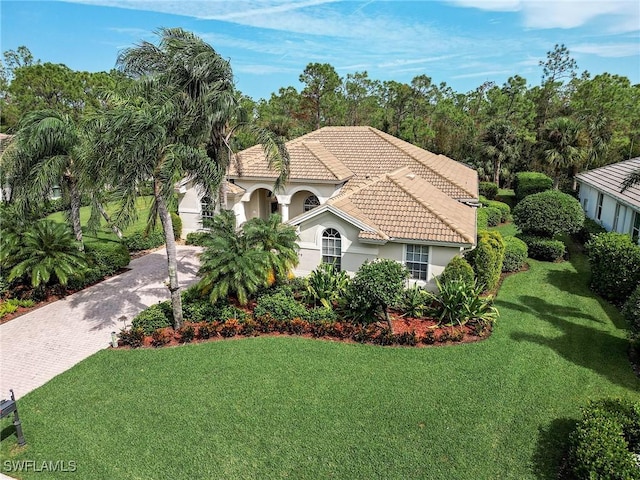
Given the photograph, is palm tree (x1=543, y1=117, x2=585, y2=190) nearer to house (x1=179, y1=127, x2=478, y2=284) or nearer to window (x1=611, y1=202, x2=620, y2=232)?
house (x1=179, y1=127, x2=478, y2=284)

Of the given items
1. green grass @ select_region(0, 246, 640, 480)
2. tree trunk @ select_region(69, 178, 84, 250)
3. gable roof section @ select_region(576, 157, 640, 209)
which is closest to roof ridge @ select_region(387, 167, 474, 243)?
green grass @ select_region(0, 246, 640, 480)

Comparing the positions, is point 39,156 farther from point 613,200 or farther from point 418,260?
A: point 613,200

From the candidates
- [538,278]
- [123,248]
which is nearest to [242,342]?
[123,248]

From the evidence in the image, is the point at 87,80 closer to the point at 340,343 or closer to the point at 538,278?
the point at 340,343

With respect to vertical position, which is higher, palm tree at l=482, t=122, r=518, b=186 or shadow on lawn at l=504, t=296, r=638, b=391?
palm tree at l=482, t=122, r=518, b=186

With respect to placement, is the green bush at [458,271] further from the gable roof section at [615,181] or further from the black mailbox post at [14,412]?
the black mailbox post at [14,412]

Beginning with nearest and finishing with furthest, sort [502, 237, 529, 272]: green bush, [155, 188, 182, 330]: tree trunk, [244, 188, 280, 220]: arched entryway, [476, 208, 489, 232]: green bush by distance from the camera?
[155, 188, 182, 330]: tree trunk → [502, 237, 529, 272]: green bush → [244, 188, 280, 220]: arched entryway → [476, 208, 489, 232]: green bush

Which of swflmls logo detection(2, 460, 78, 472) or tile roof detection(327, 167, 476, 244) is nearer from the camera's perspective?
swflmls logo detection(2, 460, 78, 472)
